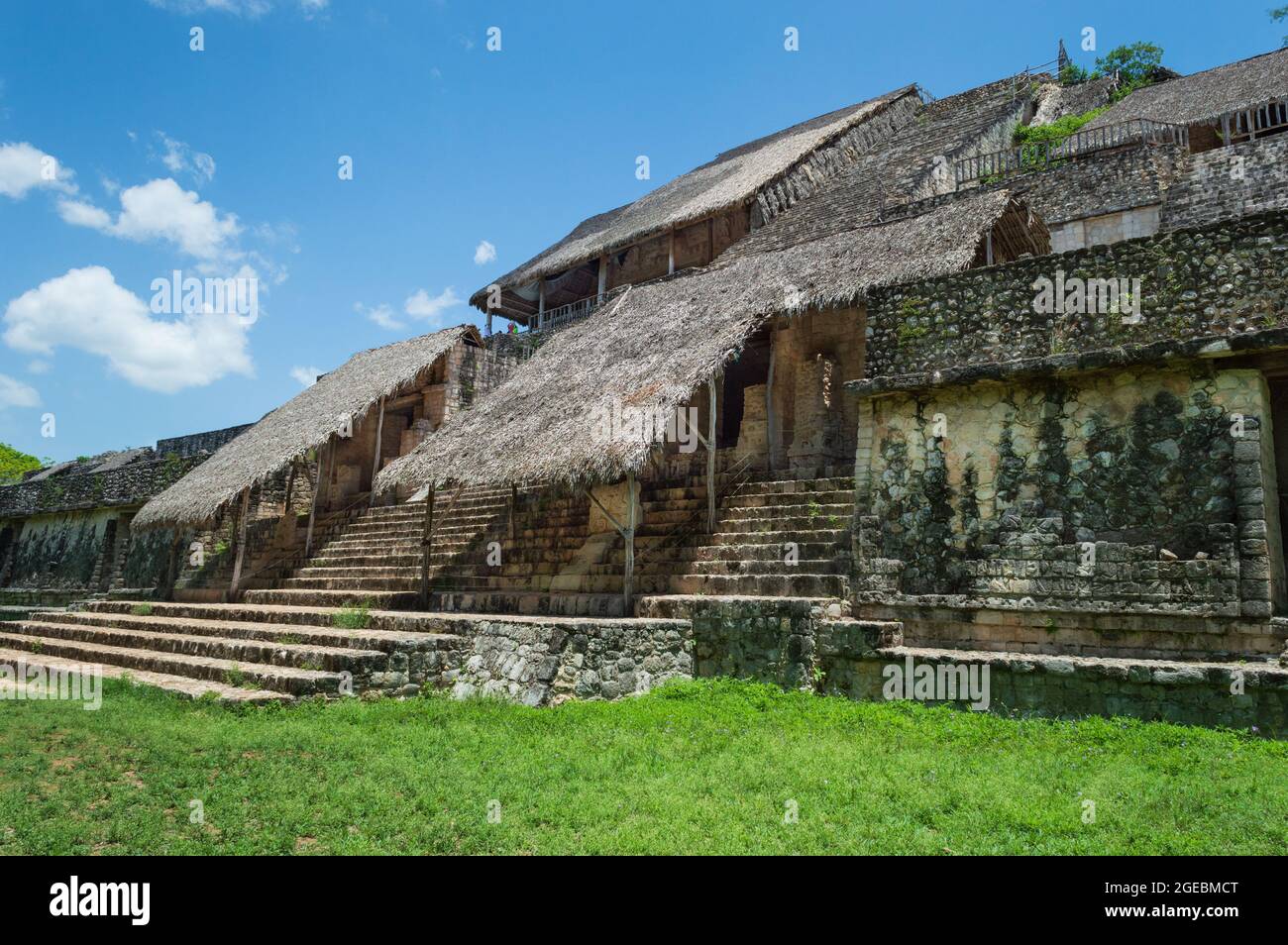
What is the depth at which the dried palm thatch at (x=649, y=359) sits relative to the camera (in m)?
9.15

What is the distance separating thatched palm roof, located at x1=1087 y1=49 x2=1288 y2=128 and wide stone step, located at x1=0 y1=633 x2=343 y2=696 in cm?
2010

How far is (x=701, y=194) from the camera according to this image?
21.2m

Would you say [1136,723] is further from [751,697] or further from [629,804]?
[629,804]

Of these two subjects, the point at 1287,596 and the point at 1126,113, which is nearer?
the point at 1287,596

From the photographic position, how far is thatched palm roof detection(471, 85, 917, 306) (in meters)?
20.0

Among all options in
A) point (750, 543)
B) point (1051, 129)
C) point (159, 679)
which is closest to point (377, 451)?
point (159, 679)

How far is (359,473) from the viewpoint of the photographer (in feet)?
56.6

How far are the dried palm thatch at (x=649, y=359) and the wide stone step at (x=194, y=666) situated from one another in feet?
10.1

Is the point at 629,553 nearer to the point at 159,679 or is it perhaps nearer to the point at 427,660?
the point at 427,660

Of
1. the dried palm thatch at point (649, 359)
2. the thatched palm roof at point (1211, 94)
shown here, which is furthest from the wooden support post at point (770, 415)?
the thatched palm roof at point (1211, 94)

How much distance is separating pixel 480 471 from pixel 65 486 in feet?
57.8

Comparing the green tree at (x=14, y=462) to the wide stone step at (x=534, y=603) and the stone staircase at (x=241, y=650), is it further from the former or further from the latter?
the wide stone step at (x=534, y=603)

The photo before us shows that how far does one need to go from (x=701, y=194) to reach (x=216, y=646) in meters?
16.2
